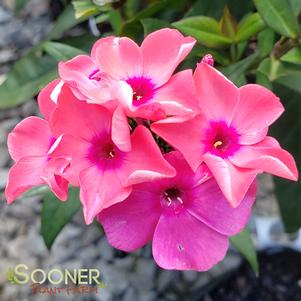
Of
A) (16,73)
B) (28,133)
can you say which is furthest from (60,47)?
(28,133)

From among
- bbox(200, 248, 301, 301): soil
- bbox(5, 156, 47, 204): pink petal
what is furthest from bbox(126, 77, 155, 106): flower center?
bbox(200, 248, 301, 301): soil

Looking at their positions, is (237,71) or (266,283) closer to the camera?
(237,71)

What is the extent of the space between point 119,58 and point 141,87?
0.12 feet

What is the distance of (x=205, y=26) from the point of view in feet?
2.90

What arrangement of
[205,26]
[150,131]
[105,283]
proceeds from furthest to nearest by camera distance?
[105,283], [205,26], [150,131]

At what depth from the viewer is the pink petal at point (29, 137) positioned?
0.59 meters

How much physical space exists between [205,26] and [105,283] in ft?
1.80

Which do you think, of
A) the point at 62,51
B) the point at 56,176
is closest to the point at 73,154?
the point at 56,176

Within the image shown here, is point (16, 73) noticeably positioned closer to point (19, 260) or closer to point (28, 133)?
point (19, 260)

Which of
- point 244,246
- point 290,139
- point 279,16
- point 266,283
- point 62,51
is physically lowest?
point 266,283

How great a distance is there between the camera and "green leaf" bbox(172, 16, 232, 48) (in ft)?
2.81

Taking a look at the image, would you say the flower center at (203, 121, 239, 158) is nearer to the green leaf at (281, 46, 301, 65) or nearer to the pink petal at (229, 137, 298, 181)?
the pink petal at (229, 137, 298, 181)

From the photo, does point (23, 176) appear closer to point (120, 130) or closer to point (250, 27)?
point (120, 130)

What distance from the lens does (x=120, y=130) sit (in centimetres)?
49
